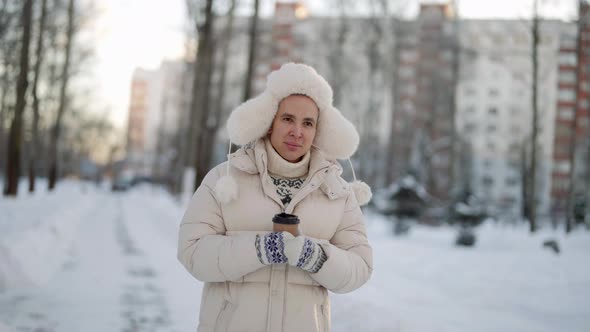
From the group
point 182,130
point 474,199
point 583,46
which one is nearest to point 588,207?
point 583,46

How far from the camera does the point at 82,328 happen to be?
505cm

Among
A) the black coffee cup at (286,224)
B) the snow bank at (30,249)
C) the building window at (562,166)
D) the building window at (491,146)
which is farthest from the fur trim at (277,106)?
the building window at (562,166)

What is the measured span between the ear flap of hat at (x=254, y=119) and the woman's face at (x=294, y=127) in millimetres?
52

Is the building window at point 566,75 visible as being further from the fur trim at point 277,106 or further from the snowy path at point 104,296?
the fur trim at point 277,106

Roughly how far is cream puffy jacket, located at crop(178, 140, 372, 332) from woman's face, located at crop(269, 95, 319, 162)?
101 mm

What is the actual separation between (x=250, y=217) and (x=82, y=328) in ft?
11.7

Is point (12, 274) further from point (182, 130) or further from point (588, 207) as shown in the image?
point (182, 130)

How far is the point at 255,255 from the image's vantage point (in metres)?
2.21

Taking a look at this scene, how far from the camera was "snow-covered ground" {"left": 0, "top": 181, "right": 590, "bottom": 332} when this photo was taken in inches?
209

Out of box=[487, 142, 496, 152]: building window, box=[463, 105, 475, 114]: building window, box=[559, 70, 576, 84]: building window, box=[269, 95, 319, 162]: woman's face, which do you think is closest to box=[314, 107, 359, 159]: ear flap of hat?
box=[269, 95, 319, 162]: woman's face

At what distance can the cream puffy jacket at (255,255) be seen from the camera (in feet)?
7.54

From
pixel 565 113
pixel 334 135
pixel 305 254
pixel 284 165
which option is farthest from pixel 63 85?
pixel 565 113

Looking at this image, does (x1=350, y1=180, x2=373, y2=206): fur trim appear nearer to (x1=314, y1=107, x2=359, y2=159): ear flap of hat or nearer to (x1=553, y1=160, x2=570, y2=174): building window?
(x1=314, y1=107, x2=359, y2=159): ear flap of hat

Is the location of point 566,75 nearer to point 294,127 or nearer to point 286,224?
point 294,127
